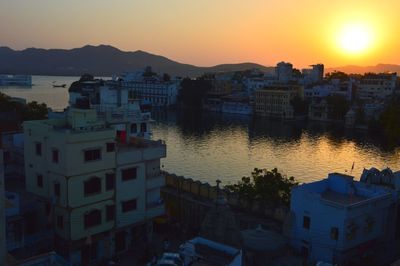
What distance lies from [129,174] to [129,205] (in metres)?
1.23

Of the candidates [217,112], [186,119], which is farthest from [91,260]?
[217,112]

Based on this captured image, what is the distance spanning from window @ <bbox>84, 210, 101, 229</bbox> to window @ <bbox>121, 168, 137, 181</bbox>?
1.63 meters

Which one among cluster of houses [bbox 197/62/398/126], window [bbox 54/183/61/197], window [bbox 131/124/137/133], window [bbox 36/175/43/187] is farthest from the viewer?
cluster of houses [bbox 197/62/398/126]

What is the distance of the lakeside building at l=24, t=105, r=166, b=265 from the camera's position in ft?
53.5

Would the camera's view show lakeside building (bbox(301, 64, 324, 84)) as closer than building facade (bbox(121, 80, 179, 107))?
No

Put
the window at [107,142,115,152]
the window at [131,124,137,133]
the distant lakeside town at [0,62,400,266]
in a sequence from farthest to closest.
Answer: the window at [131,124,137,133] → the window at [107,142,115,152] → the distant lakeside town at [0,62,400,266]

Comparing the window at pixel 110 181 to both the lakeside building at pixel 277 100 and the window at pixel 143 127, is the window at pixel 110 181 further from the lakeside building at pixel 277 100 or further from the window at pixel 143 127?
the lakeside building at pixel 277 100

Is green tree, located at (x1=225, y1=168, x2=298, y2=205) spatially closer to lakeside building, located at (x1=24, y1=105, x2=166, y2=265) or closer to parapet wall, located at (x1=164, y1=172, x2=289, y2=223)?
parapet wall, located at (x1=164, y1=172, x2=289, y2=223)

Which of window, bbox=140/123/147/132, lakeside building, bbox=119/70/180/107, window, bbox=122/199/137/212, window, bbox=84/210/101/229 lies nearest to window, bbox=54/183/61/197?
window, bbox=84/210/101/229

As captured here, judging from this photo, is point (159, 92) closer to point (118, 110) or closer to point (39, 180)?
point (118, 110)

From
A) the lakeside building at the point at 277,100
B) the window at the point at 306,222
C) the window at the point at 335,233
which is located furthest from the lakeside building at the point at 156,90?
the window at the point at 335,233

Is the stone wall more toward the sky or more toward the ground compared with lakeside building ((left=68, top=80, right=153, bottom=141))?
more toward the ground

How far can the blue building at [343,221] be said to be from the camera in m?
16.5

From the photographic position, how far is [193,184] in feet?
72.0
